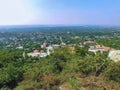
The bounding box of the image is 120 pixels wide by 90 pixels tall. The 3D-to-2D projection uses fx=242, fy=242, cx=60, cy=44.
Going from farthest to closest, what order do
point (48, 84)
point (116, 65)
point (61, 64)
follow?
point (61, 64) < point (116, 65) < point (48, 84)

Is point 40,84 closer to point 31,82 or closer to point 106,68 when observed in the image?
point 31,82

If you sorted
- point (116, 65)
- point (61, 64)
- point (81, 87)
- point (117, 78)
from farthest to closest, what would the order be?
point (61, 64), point (116, 65), point (117, 78), point (81, 87)

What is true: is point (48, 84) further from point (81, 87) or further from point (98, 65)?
point (98, 65)

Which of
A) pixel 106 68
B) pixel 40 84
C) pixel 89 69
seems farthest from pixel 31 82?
pixel 106 68

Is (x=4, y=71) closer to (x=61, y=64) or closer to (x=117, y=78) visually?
(x=61, y=64)

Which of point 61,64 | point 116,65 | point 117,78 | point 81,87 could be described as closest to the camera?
point 81,87

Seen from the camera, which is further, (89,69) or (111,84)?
(89,69)

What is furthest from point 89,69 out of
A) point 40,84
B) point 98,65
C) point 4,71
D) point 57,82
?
point 4,71

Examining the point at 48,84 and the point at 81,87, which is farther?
the point at 48,84

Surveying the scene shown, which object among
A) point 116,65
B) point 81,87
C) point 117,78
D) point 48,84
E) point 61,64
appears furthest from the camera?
point 61,64
